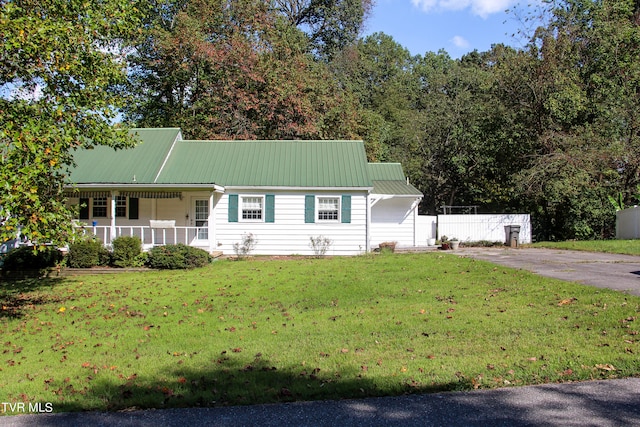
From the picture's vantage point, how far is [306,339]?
6949 millimetres

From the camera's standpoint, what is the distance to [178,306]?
9.80 metres

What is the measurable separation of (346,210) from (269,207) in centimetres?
297

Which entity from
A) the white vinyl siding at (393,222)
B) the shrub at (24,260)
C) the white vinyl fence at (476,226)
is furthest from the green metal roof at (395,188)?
the shrub at (24,260)

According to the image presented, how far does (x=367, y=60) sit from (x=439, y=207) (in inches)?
754

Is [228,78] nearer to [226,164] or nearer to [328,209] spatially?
[226,164]

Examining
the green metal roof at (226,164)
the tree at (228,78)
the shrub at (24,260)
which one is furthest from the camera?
the tree at (228,78)

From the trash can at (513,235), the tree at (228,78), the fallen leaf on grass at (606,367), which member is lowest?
the fallen leaf on grass at (606,367)

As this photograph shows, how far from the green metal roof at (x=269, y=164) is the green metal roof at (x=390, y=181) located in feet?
7.60

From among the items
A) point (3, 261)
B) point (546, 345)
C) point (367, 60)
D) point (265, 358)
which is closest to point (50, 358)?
point (265, 358)

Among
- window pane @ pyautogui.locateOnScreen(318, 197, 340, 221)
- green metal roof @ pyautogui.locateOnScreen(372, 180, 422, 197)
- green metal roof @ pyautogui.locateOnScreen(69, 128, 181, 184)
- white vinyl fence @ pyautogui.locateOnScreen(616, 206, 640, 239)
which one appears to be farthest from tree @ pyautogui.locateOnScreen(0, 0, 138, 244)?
white vinyl fence @ pyautogui.locateOnScreen(616, 206, 640, 239)

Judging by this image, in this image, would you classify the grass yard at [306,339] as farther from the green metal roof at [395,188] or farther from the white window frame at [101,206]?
the green metal roof at [395,188]

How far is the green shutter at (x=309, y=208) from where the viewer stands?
1925cm

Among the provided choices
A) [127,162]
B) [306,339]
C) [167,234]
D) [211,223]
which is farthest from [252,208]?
[306,339]

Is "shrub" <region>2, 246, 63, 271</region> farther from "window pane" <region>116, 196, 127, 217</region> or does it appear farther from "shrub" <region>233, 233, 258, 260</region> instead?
"shrub" <region>233, 233, 258, 260</region>
